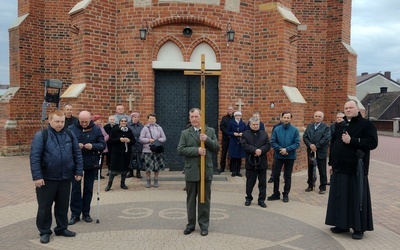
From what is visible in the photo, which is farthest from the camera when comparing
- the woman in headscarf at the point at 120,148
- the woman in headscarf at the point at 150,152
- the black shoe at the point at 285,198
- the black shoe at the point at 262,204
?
the woman in headscarf at the point at 150,152

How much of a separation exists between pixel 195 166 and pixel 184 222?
115 centimetres

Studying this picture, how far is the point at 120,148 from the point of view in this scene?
7969mm

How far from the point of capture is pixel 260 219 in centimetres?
609

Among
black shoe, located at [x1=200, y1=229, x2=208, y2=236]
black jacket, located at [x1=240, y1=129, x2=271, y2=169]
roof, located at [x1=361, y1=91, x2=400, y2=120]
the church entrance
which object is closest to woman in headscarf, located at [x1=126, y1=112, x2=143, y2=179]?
the church entrance

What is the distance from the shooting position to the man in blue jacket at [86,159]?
582 cm

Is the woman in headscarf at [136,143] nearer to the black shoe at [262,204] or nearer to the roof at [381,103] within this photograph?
the black shoe at [262,204]

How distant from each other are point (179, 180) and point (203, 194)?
13.2 feet

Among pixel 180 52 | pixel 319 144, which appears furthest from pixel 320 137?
pixel 180 52

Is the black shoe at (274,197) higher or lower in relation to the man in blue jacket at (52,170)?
lower

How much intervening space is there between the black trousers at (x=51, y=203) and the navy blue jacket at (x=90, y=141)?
0.79m

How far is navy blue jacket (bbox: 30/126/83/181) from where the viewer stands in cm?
478

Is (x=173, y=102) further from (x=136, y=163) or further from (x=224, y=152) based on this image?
(x=136, y=163)

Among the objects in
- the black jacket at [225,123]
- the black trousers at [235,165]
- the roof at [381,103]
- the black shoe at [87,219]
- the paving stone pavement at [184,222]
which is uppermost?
the roof at [381,103]

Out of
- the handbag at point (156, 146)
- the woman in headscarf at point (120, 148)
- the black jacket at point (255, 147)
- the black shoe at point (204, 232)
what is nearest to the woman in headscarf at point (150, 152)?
the handbag at point (156, 146)
